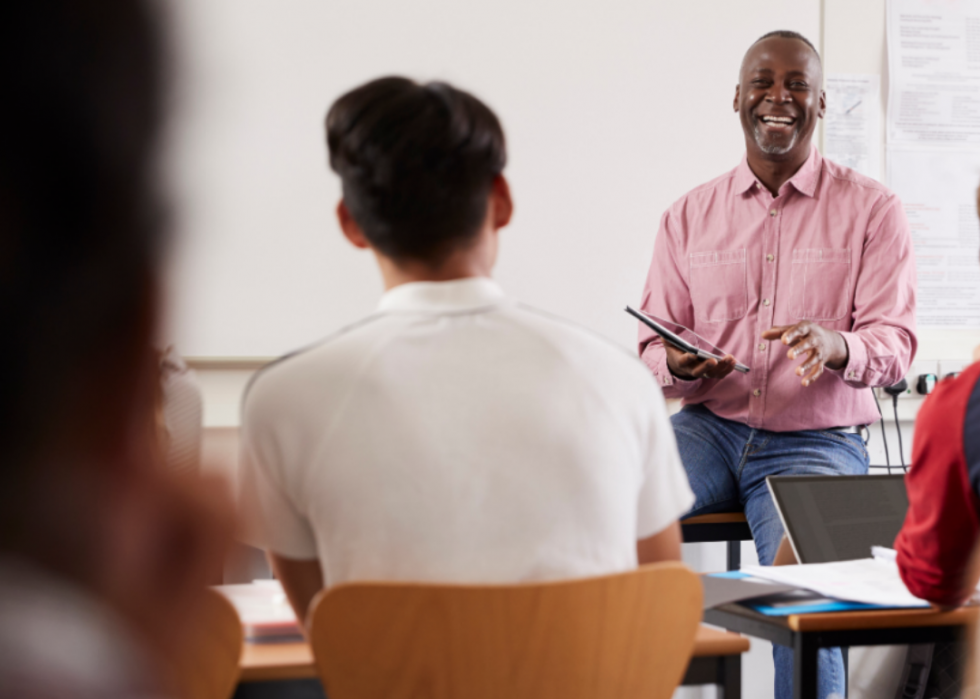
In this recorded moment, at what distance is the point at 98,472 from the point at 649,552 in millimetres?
1000

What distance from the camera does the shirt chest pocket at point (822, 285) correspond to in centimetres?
253

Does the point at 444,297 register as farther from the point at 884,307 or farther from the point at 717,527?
the point at 884,307

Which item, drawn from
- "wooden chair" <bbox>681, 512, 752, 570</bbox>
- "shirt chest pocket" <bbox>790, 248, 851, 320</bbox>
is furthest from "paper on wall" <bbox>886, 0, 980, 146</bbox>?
"wooden chair" <bbox>681, 512, 752, 570</bbox>

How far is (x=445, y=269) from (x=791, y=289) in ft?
5.52

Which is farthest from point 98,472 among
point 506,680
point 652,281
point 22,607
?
point 652,281

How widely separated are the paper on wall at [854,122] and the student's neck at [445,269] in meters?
2.84

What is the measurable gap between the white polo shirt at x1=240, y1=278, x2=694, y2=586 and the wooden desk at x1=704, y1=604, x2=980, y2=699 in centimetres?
40

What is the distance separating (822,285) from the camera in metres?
2.54

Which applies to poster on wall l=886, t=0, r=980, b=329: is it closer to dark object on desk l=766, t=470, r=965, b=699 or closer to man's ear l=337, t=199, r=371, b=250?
dark object on desk l=766, t=470, r=965, b=699

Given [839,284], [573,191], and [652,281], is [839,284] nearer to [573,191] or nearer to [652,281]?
[652,281]

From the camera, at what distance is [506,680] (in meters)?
0.94

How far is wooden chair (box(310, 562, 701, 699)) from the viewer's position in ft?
2.94

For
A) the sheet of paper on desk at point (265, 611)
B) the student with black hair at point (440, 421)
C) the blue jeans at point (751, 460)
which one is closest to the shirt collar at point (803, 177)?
the blue jeans at point (751, 460)

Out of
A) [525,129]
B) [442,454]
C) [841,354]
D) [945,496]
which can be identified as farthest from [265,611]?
[525,129]
